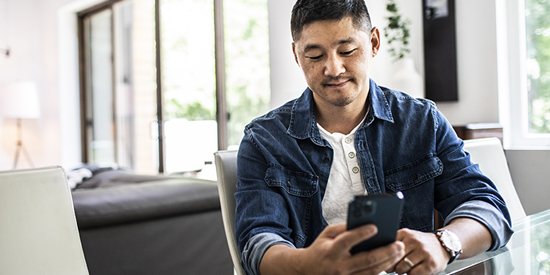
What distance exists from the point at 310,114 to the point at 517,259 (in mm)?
552

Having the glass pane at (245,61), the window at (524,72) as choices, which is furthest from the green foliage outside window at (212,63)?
the window at (524,72)

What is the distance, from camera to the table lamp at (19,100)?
5.29 metres

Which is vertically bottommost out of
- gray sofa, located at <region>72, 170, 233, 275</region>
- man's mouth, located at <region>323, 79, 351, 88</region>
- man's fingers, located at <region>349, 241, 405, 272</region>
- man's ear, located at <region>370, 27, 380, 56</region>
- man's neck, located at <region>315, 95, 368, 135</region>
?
gray sofa, located at <region>72, 170, 233, 275</region>

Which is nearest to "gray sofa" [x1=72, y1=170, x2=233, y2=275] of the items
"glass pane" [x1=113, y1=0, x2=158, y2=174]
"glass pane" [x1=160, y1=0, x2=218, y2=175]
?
"glass pane" [x1=160, y1=0, x2=218, y2=175]

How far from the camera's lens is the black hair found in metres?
1.06

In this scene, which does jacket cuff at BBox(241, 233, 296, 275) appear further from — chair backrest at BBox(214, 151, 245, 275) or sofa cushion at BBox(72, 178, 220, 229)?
sofa cushion at BBox(72, 178, 220, 229)

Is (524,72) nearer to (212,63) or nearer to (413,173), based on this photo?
(413,173)

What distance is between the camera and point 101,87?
5527 mm

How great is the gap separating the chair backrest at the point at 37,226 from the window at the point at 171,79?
2.92 m

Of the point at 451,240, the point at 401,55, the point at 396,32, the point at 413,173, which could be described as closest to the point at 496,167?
the point at 413,173

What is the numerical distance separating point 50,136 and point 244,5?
10.9ft

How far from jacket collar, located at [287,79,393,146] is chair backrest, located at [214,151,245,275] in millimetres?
168

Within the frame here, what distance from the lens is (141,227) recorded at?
179 cm

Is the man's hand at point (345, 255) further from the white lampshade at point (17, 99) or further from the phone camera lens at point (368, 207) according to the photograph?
the white lampshade at point (17, 99)
